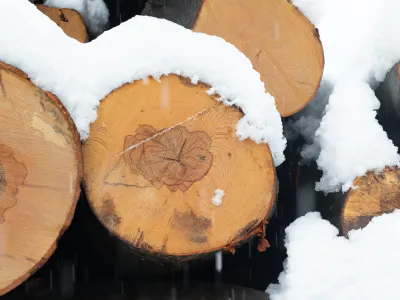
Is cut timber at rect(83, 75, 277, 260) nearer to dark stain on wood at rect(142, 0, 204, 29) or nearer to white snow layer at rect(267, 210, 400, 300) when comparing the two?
white snow layer at rect(267, 210, 400, 300)

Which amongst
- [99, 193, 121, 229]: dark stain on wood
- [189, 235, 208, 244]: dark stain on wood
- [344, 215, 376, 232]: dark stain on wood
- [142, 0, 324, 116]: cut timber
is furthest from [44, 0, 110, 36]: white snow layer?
[344, 215, 376, 232]: dark stain on wood

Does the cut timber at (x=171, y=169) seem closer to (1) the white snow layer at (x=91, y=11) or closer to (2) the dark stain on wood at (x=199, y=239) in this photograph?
(2) the dark stain on wood at (x=199, y=239)

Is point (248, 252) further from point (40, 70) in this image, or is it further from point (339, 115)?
point (40, 70)

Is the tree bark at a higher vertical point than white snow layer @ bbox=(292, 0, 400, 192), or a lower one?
lower

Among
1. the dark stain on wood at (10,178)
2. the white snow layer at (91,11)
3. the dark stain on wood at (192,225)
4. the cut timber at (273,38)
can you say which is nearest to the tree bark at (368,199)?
the cut timber at (273,38)

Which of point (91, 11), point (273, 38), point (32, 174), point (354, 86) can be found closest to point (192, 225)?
point (32, 174)

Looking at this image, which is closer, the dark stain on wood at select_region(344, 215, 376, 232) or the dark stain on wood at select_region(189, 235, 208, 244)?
the dark stain on wood at select_region(189, 235, 208, 244)

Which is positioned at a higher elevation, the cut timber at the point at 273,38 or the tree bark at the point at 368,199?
the cut timber at the point at 273,38

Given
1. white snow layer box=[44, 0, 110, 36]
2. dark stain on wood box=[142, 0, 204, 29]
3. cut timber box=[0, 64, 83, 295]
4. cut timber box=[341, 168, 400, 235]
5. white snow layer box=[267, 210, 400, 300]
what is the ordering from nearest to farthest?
1. cut timber box=[0, 64, 83, 295]
2. white snow layer box=[267, 210, 400, 300]
3. cut timber box=[341, 168, 400, 235]
4. dark stain on wood box=[142, 0, 204, 29]
5. white snow layer box=[44, 0, 110, 36]

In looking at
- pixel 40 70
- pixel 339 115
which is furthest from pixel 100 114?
pixel 339 115
